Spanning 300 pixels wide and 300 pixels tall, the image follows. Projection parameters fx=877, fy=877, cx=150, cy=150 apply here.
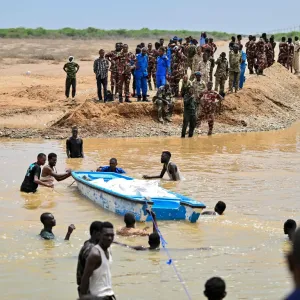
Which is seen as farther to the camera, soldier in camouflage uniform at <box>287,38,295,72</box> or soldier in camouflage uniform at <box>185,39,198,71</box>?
soldier in camouflage uniform at <box>287,38,295,72</box>

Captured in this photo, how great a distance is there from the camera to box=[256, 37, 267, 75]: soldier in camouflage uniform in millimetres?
28836

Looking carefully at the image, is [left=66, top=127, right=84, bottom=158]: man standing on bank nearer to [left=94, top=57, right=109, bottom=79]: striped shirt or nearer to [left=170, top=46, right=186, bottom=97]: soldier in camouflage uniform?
[left=94, top=57, right=109, bottom=79]: striped shirt

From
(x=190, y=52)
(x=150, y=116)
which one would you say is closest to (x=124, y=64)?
(x=150, y=116)

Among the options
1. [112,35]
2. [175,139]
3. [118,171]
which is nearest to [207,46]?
[175,139]

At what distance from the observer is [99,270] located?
22.2ft

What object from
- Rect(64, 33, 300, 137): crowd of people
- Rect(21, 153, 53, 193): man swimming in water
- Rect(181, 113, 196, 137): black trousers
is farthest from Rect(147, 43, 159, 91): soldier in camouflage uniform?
Rect(21, 153, 53, 193): man swimming in water

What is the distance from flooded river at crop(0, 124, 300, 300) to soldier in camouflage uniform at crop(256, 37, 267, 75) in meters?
8.00

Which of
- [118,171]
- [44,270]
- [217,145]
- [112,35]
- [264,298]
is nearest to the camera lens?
[264,298]

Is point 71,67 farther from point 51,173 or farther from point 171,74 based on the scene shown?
point 51,173

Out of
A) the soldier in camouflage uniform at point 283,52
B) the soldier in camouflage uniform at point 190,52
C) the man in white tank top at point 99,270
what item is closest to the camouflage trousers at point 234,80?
the soldier in camouflage uniform at point 190,52

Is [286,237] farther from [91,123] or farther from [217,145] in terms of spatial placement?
[91,123]

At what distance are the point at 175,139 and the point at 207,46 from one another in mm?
3590

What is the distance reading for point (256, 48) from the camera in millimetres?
29016

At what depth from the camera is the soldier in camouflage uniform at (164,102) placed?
941 inches
